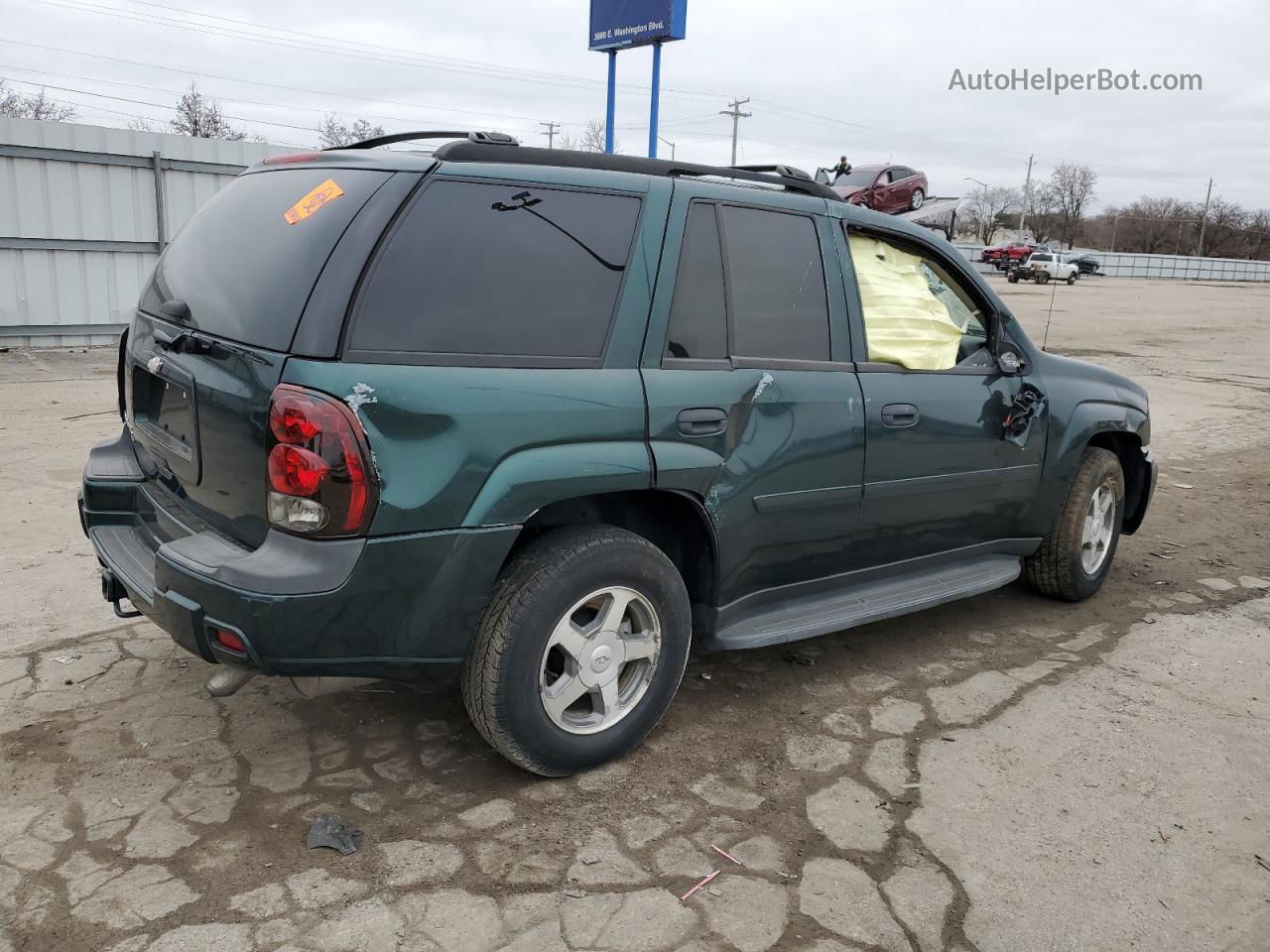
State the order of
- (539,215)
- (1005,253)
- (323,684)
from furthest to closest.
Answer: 1. (1005,253)
2. (539,215)
3. (323,684)

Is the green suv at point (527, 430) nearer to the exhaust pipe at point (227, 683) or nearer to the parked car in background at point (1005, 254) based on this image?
the exhaust pipe at point (227, 683)

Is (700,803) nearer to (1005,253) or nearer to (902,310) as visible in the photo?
(902,310)

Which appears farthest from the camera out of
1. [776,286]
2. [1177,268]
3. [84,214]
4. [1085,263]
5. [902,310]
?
[1177,268]

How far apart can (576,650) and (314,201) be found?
59.0 inches

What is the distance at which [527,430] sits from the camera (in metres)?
2.82

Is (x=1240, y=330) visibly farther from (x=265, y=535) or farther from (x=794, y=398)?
(x=265, y=535)

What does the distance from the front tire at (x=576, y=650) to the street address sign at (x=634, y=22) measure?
1618 cm

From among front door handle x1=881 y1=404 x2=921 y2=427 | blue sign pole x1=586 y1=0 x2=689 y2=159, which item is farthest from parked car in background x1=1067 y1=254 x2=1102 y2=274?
front door handle x1=881 y1=404 x2=921 y2=427

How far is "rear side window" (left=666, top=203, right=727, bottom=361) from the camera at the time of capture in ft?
10.6

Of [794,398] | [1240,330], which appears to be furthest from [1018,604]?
[1240,330]

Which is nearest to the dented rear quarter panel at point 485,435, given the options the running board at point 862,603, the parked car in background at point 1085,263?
the running board at point 862,603

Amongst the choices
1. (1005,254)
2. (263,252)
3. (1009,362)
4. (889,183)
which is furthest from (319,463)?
(1005,254)

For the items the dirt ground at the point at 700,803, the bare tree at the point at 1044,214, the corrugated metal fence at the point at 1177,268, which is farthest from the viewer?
the bare tree at the point at 1044,214

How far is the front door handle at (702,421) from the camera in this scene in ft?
10.4
